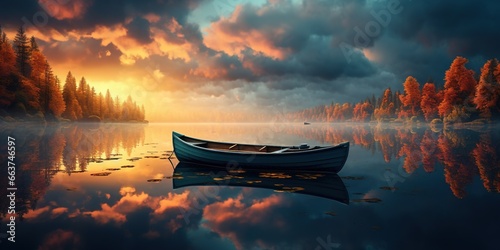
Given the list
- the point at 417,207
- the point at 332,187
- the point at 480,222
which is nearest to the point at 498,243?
the point at 480,222

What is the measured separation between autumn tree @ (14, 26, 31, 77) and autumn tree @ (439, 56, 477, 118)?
108088 millimetres

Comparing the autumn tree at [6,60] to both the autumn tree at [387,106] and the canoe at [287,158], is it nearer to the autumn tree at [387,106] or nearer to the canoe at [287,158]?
the canoe at [287,158]

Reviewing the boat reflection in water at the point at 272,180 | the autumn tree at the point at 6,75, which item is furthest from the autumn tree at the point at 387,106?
the autumn tree at the point at 6,75

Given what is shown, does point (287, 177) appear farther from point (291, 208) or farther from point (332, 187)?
point (291, 208)

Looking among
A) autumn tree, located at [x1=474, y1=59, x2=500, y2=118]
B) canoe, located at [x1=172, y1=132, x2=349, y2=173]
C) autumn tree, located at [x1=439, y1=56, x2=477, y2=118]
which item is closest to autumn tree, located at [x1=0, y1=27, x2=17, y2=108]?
canoe, located at [x1=172, y1=132, x2=349, y2=173]

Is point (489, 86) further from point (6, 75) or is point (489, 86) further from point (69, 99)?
point (69, 99)

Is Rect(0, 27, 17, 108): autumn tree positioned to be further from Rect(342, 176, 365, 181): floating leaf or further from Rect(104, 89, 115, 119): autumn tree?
Rect(342, 176, 365, 181): floating leaf

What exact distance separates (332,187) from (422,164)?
37.2 ft

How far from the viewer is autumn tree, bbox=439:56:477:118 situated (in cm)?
7362

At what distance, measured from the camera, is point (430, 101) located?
92.8m

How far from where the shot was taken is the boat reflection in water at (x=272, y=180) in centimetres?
1420

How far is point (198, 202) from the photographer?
12.3 m

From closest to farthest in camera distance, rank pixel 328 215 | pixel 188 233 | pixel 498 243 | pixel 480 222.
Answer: pixel 498 243 < pixel 188 233 < pixel 480 222 < pixel 328 215

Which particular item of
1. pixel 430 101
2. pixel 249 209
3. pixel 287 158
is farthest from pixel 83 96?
pixel 430 101
